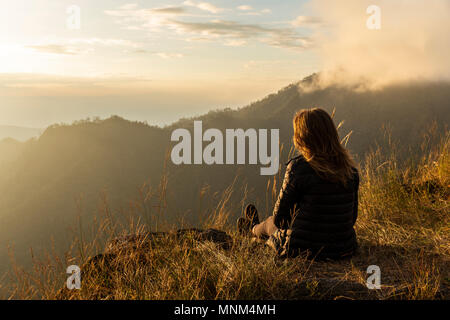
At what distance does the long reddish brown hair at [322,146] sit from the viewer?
2957 millimetres

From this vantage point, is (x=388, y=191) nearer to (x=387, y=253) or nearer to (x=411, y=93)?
(x=387, y=253)

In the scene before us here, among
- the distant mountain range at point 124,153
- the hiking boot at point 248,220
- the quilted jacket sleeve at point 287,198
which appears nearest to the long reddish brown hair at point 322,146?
the quilted jacket sleeve at point 287,198

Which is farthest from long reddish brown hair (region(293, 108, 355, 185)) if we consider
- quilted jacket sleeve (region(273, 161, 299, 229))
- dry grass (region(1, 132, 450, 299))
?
dry grass (region(1, 132, 450, 299))

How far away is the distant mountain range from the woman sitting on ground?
116 feet

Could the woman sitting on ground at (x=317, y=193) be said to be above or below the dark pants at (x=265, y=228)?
above

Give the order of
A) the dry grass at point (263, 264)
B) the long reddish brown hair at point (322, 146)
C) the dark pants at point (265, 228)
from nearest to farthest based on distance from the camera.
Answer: the dry grass at point (263, 264)
the long reddish brown hair at point (322, 146)
the dark pants at point (265, 228)

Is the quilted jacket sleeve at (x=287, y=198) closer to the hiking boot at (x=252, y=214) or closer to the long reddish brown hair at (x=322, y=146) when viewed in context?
the long reddish brown hair at (x=322, y=146)

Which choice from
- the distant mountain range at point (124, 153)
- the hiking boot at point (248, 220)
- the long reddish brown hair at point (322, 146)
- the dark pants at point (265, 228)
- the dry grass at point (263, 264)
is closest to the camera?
the dry grass at point (263, 264)

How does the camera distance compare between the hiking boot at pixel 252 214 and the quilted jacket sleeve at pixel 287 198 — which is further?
the hiking boot at pixel 252 214

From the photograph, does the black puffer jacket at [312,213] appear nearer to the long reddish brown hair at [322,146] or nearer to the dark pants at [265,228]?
the long reddish brown hair at [322,146]

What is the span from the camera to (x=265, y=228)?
373 cm

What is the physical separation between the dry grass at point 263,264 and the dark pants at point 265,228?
261mm

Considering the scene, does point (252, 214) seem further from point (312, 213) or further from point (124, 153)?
point (124, 153)

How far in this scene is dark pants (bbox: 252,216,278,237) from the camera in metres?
3.60
